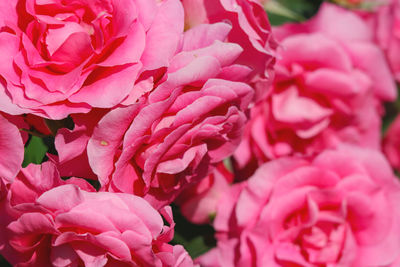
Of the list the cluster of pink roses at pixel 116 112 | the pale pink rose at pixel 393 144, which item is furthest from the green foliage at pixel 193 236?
the pale pink rose at pixel 393 144

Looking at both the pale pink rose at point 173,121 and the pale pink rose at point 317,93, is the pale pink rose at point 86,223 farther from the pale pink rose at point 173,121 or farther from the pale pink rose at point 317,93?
the pale pink rose at point 317,93

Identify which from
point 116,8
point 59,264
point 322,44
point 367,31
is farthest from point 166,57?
point 367,31

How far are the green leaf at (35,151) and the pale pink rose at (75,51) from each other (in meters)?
0.09

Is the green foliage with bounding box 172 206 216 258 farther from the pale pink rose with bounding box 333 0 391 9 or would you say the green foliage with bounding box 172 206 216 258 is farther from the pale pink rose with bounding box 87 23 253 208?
the pale pink rose with bounding box 333 0 391 9

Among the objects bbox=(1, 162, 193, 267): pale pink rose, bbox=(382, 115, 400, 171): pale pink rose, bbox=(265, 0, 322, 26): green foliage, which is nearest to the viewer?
bbox=(1, 162, 193, 267): pale pink rose

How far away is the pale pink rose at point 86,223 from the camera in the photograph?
1.18 feet

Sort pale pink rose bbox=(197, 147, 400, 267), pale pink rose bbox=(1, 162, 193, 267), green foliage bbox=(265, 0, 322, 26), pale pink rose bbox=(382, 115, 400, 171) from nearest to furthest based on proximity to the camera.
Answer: pale pink rose bbox=(1, 162, 193, 267) → pale pink rose bbox=(197, 147, 400, 267) → green foliage bbox=(265, 0, 322, 26) → pale pink rose bbox=(382, 115, 400, 171)

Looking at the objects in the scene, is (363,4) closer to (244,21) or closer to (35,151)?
(244,21)

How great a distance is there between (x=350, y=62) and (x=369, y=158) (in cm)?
11

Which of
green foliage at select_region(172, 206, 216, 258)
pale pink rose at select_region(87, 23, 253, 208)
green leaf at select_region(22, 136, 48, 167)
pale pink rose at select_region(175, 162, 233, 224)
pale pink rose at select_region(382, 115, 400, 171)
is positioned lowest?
pale pink rose at select_region(382, 115, 400, 171)

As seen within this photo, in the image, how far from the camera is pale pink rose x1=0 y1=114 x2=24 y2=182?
36cm

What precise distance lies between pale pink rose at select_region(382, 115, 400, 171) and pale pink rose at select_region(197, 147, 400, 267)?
240mm

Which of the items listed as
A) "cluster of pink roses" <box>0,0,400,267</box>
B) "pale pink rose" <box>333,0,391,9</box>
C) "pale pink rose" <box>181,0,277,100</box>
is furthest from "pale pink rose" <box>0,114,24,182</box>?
"pale pink rose" <box>333,0,391,9</box>

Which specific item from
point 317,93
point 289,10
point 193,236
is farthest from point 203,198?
point 289,10
